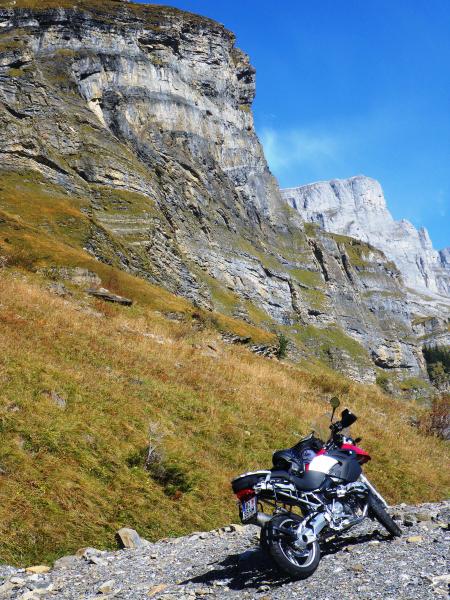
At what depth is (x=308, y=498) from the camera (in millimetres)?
7195

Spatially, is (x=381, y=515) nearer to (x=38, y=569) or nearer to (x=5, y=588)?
(x=38, y=569)

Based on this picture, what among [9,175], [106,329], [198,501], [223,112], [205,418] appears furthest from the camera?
[223,112]

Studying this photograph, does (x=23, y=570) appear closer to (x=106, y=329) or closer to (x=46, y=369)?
(x=46, y=369)

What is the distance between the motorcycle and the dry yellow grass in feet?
11.9

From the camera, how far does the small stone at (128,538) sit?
8742 millimetres

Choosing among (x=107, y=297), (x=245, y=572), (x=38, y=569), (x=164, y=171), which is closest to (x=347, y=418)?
(x=245, y=572)

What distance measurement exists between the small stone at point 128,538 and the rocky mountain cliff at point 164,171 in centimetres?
2960

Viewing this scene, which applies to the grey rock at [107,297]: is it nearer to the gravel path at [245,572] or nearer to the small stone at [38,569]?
the gravel path at [245,572]

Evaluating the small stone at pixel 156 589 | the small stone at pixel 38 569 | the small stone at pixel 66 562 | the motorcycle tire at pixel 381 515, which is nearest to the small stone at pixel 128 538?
the small stone at pixel 66 562

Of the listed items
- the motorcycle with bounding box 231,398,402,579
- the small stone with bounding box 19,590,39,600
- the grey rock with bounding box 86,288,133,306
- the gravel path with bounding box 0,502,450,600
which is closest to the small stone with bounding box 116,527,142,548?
the gravel path with bounding box 0,502,450,600

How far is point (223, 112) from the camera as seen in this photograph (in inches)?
5797

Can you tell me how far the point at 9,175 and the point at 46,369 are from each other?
6548 cm

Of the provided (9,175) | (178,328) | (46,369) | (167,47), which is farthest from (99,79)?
(46,369)

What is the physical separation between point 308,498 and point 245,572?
1366 millimetres
